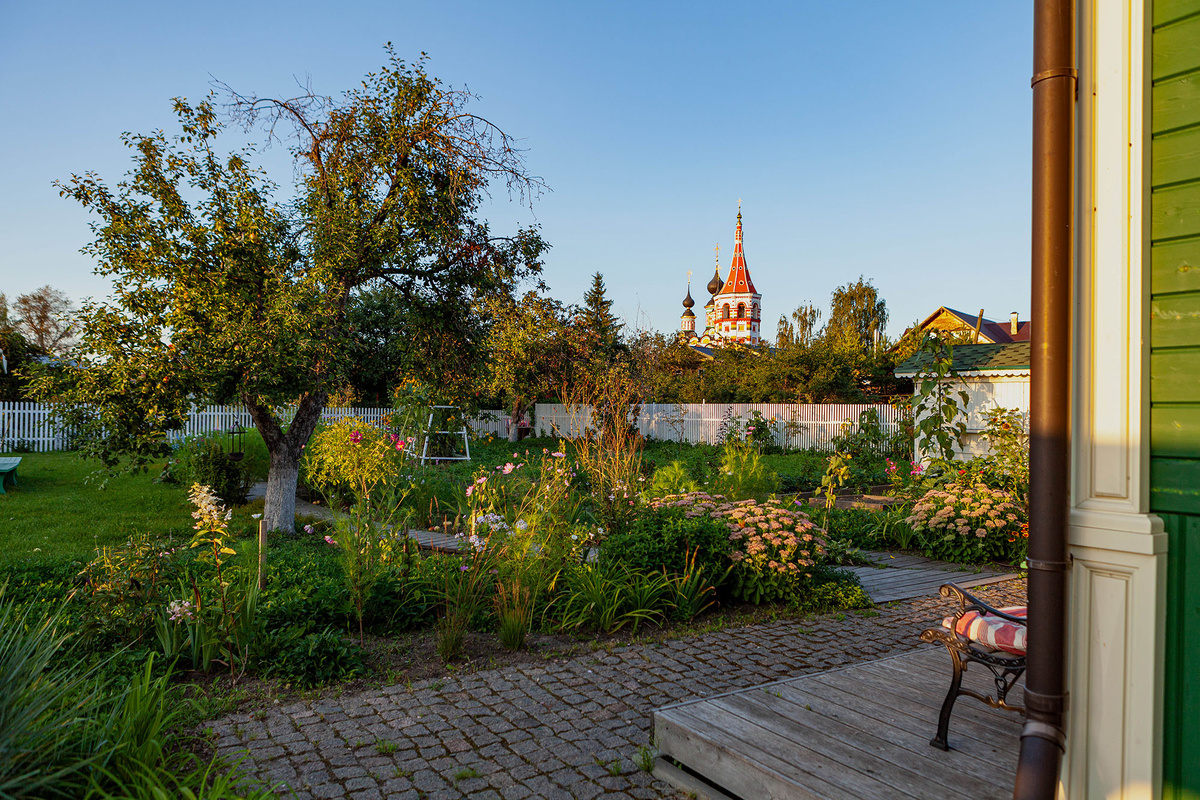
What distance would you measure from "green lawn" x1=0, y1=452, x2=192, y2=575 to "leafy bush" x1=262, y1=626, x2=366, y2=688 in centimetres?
297

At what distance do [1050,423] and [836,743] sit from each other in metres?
1.35

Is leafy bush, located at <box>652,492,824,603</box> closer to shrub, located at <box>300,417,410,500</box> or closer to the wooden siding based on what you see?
the wooden siding

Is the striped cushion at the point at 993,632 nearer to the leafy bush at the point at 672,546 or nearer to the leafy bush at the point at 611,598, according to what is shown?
the leafy bush at the point at 611,598

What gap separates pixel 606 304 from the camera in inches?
1359

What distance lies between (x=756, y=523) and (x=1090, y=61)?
3.74 meters

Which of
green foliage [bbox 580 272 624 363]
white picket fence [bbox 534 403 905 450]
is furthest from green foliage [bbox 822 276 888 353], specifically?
white picket fence [bbox 534 403 905 450]

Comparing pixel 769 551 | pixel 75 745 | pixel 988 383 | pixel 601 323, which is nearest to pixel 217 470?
pixel 769 551

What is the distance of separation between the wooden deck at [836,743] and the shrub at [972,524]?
393 cm

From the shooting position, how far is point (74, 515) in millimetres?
8250

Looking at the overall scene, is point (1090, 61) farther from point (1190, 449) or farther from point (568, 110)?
point (568, 110)

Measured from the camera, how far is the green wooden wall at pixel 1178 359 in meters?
1.75

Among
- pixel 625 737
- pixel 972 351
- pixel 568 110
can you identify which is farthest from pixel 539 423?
pixel 625 737

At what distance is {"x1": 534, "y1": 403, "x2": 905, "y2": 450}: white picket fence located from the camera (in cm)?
1934

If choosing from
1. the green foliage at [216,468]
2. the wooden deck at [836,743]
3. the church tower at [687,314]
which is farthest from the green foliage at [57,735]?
the church tower at [687,314]
